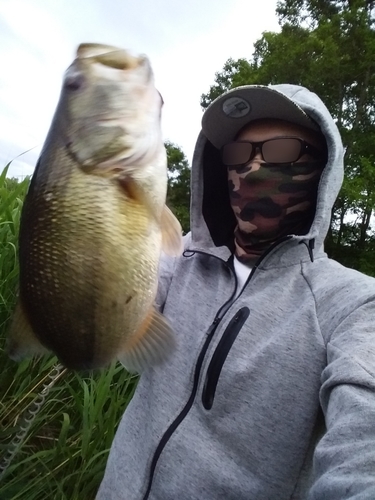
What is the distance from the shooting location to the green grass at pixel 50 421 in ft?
8.04

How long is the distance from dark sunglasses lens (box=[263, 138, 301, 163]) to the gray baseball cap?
82 mm

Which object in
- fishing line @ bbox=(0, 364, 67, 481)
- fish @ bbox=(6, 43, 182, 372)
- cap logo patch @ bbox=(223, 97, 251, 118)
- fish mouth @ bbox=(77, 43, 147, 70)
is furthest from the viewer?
fishing line @ bbox=(0, 364, 67, 481)

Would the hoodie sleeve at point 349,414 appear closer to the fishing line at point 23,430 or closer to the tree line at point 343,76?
the fishing line at point 23,430

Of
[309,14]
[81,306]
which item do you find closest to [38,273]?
[81,306]

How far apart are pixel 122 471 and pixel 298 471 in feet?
1.93

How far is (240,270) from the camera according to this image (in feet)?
5.88

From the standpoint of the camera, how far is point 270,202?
1821 mm

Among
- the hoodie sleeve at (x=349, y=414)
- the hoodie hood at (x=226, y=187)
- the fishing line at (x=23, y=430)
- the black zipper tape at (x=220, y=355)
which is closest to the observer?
the hoodie sleeve at (x=349, y=414)

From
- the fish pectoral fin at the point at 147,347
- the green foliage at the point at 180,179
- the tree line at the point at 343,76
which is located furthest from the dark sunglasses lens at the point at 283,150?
the tree line at the point at 343,76

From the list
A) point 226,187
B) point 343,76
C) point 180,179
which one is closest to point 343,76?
point 343,76

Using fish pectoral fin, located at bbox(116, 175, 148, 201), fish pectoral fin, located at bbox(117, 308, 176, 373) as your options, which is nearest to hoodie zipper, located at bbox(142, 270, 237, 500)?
fish pectoral fin, located at bbox(117, 308, 176, 373)

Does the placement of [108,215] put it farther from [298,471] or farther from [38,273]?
[298,471]

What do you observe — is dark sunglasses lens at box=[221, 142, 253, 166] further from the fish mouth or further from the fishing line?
the fishing line

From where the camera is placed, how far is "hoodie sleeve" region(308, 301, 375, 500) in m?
0.95
